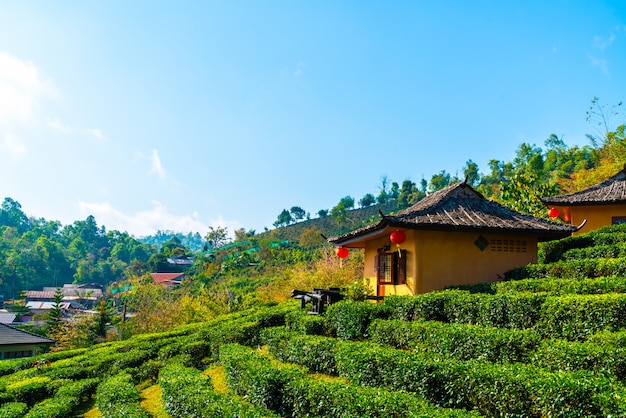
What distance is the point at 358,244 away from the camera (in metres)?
15.6

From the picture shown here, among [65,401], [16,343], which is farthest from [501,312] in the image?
[16,343]

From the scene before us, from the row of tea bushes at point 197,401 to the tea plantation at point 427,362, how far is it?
0.11 ft

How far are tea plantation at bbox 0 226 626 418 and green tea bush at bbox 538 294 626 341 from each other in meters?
0.02

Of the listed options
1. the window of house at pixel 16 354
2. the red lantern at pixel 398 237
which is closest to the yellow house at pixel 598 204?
the red lantern at pixel 398 237

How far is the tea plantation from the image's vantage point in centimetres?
556

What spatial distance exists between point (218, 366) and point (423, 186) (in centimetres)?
5840

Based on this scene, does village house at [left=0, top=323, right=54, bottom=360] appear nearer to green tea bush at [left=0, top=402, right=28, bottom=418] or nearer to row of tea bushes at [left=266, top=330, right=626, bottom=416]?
green tea bush at [left=0, top=402, right=28, bottom=418]

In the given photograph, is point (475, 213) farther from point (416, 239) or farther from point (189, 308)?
point (189, 308)

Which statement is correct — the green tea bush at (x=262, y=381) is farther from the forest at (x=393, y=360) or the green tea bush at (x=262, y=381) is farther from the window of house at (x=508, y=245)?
the window of house at (x=508, y=245)

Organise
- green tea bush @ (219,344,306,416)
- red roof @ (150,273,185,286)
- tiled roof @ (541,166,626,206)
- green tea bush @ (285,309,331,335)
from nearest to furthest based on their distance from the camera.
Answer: green tea bush @ (219,344,306,416)
green tea bush @ (285,309,331,335)
tiled roof @ (541,166,626,206)
red roof @ (150,273,185,286)

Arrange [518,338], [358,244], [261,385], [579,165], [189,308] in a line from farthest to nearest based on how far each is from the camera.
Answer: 1. [579,165]
2. [189,308]
3. [358,244]
4. [261,385]
5. [518,338]

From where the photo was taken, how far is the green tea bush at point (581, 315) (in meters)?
6.83

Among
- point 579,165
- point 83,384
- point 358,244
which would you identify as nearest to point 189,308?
point 83,384

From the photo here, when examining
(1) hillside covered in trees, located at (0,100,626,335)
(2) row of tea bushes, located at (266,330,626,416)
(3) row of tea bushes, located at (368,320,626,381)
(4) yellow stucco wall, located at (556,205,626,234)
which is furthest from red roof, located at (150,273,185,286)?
(2) row of tea bushes, located at (266,330,626,416)
